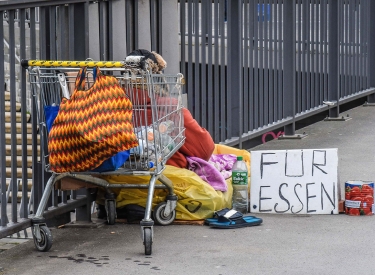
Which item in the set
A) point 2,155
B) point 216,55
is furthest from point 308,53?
point 2,155

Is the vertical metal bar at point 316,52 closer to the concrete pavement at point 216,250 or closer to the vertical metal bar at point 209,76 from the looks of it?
the vertical metal bar at point 209,76

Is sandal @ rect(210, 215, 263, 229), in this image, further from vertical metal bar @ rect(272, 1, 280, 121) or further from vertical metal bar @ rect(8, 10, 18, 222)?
vertical metal bar @ rect(272, 1, 280, 121)

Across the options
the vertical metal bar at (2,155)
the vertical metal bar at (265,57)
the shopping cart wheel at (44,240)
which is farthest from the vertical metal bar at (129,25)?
the vertical metal bar at (265,57)

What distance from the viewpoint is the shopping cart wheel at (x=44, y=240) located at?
5461mm

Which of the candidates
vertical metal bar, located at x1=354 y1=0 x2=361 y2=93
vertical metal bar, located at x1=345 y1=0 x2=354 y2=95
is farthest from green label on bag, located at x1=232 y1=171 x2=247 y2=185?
vertical metal bar, located at x1=354 y1=0 x2=361 y2=93

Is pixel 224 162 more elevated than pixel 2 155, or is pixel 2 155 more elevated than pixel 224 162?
pixel 2 155

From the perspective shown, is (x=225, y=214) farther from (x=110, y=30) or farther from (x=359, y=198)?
(x=110, y=30)

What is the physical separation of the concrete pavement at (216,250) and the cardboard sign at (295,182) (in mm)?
92

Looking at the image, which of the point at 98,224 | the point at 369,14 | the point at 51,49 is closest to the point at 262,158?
the point at 98,224

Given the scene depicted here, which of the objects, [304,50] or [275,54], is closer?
[275,54]

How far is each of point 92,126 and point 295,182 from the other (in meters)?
2.00

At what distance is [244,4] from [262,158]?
2850 mm

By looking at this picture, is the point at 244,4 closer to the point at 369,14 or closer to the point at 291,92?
the point at 291,92

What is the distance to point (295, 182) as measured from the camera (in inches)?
259
